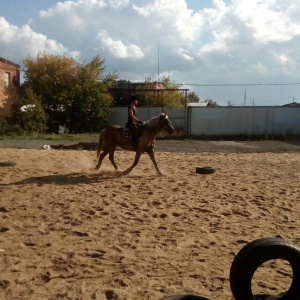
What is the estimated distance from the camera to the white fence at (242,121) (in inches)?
1412

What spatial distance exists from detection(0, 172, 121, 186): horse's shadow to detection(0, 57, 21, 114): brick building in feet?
96.7

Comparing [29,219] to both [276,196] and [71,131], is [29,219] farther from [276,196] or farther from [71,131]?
[71,131]

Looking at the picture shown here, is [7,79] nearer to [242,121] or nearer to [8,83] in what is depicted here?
[8,83]

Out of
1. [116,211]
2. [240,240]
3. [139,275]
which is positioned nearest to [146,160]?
[116,211]

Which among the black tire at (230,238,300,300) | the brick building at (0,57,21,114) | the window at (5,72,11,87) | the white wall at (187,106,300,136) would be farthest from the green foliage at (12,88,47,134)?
the black tire at (230,238,300,300)

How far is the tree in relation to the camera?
40.9 metres

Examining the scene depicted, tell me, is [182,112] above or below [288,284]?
above

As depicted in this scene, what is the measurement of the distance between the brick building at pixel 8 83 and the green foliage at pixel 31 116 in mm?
1961

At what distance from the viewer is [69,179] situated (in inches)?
422

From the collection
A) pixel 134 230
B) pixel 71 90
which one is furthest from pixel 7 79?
pixel 134 230

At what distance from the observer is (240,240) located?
5926 mm

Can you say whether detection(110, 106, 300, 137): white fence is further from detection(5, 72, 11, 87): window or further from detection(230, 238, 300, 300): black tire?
detection(230, 238, 300, 300): black tire

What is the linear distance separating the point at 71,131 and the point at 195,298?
123ft

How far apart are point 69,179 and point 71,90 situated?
3253 centimetres
